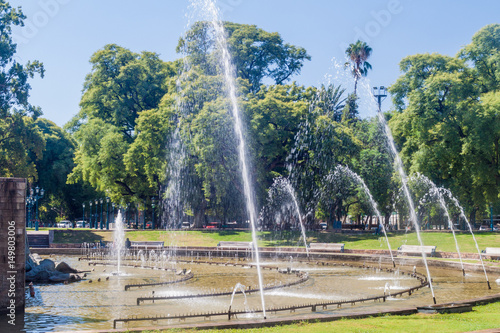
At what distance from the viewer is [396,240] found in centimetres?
3919

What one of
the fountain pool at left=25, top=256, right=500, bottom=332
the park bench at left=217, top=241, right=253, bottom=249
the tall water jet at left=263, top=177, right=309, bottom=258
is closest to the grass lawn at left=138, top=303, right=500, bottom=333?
the fountain pool at left=25, top=256, right=500, bottom=332

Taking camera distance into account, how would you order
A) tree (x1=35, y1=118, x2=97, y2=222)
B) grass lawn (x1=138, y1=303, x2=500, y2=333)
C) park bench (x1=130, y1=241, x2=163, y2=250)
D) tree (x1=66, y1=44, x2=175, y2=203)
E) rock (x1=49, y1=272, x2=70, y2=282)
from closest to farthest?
grass lawn (x1=138, y1=303, x2=500, y2=333)
rock (x1=49, y1=272, x2=70, y2=282)
park bench (x1=130, y1=241, x2=163, y2=250)
tree (x1=66, y1=44, x2=175, y2=203)
tree (x1=35, y1=118, x2=97, y2=222)

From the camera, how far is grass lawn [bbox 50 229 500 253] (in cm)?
3649

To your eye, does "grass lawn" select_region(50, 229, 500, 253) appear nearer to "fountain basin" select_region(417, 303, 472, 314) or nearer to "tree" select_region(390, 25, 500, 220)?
"tree" select_region(390, 25, 500, 220)

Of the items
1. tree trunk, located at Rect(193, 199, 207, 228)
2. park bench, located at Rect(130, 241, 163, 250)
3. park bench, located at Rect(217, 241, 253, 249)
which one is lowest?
park bench, located at Rect(217, 241, 253, 249)

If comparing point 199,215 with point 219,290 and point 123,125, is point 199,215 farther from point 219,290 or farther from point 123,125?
point 219,290

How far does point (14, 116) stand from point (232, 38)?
21.8 m

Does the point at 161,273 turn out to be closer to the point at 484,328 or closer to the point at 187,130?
the point at 484,328

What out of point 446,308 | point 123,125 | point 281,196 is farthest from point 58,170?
point 446,308

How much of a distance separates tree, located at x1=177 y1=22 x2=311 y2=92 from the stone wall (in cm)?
3538

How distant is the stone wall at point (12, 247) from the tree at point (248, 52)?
35.4m

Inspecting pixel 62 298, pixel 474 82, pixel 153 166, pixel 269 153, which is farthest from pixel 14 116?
pixel 474 82

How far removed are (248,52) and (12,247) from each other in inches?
1625

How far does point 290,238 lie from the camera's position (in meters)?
42.9
